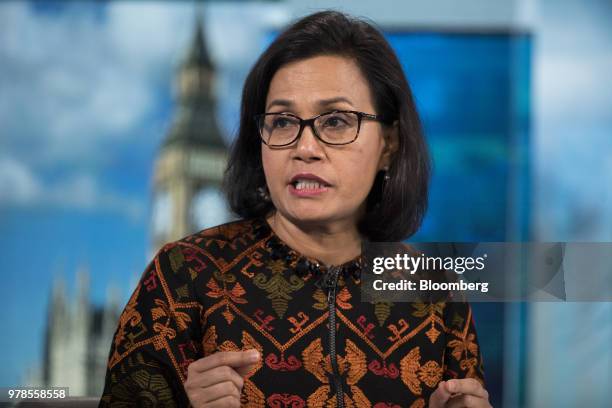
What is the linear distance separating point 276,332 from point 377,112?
504 mm

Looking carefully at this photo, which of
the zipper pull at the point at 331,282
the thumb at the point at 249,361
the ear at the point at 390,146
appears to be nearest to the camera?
the thumb at the point at 249,361

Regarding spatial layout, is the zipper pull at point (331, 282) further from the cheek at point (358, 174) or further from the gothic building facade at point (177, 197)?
the gothic building facade at point (177, 197)

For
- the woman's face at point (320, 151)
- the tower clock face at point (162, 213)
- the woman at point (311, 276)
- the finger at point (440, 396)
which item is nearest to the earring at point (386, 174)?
the woman at point (311, 276)

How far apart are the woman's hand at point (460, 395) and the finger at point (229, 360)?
0.36 metres

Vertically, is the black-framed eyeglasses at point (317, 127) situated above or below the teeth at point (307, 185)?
above

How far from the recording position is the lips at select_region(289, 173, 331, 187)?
5.13 feet

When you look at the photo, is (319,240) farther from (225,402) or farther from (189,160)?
(189,160)

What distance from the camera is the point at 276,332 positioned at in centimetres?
155

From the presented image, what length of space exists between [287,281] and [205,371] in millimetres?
352

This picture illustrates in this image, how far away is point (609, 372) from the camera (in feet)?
12.0

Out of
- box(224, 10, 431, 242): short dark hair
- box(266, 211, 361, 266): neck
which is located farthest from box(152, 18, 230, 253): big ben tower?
box(266, 211, 361, 266): neck

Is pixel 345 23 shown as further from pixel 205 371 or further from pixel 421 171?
pixel 205 371

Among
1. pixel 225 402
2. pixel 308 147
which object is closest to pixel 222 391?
pixel 225 402

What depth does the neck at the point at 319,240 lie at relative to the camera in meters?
1.69
